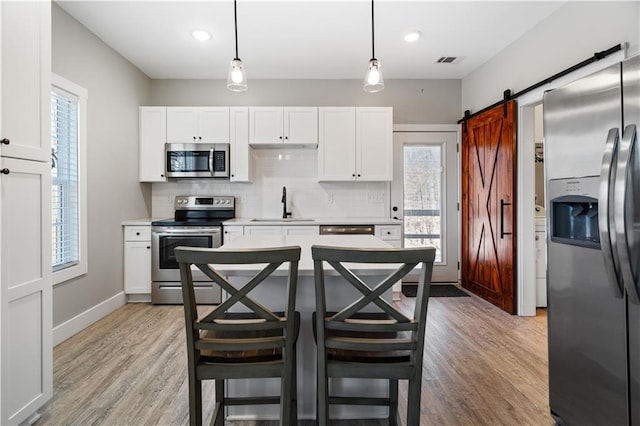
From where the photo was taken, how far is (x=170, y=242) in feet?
12.7

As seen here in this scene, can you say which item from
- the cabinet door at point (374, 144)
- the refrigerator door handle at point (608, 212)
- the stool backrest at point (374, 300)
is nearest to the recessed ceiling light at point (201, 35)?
the cabinet door at point (374, 144)

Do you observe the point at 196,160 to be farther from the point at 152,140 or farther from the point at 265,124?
the point at 265,124

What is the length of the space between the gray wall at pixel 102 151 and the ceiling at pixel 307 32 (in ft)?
0.58

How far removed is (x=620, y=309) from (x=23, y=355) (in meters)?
2.74

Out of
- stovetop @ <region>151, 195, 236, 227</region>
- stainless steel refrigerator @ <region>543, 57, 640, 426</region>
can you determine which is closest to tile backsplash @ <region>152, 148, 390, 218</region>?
stovetop @ <region>151, 195, 236, 227</region>

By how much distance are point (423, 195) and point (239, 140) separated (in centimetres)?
254

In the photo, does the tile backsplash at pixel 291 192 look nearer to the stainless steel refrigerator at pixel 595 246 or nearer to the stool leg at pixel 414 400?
the stainless steel refrigerator at pixel 595 246

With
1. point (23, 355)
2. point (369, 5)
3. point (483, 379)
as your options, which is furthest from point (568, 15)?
point (23, 355)

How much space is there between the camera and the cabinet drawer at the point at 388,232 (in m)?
3.97

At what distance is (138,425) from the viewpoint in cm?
179

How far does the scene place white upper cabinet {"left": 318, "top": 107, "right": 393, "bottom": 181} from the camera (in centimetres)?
423

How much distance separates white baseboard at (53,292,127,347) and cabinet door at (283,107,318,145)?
262 cm

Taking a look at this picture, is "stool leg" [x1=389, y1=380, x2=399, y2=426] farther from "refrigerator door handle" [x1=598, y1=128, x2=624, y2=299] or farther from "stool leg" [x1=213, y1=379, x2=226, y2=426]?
"refrigerator door handle" [x1=598, y1=128, x2=624, y2=299]

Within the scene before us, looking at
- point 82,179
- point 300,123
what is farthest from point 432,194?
point 82,179
